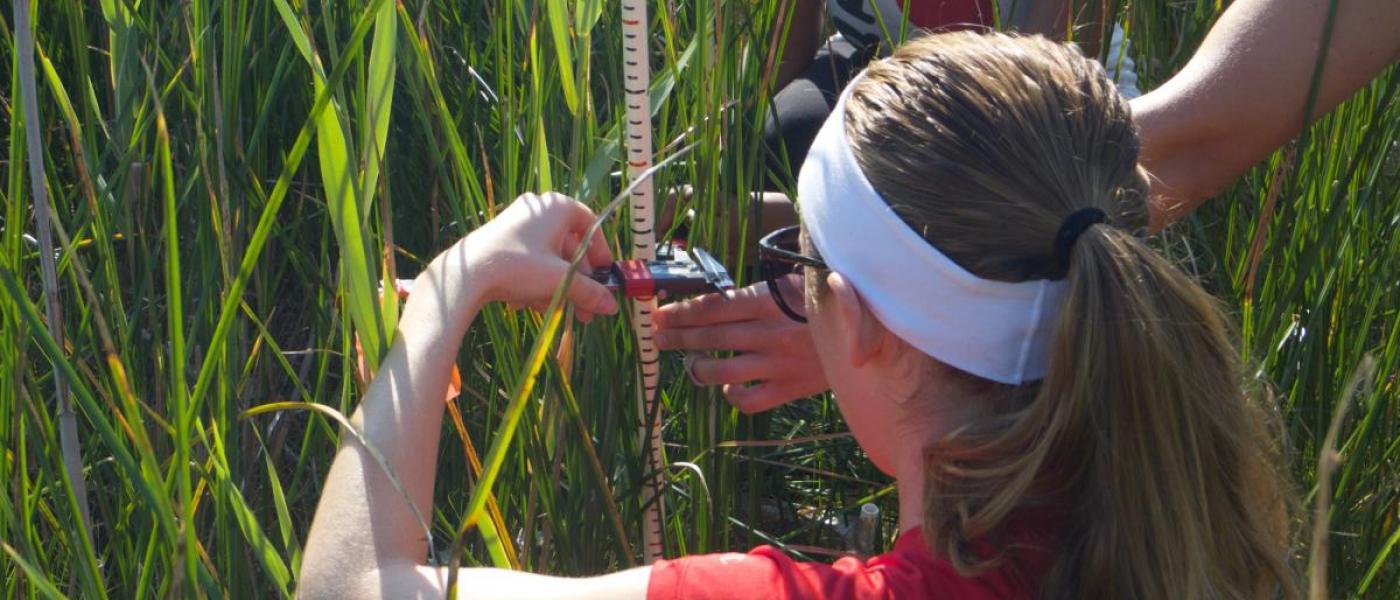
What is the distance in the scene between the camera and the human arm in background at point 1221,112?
3.91 feet

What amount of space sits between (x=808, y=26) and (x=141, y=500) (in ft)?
5.16

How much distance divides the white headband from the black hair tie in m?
0.02

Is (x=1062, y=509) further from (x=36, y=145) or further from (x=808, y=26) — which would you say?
(x=808, y=26)

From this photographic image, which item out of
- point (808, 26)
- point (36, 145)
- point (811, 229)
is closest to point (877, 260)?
point (811, 229)

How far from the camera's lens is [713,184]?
1.20m

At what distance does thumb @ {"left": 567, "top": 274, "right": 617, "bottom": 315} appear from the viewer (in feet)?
3.26

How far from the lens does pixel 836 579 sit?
903mm

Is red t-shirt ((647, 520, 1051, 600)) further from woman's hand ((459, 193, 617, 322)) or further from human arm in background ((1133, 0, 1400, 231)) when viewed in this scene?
human arm in background ((1133, 0, 1400, 231))

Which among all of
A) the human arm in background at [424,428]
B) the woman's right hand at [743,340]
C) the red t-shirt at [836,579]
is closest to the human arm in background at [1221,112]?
the woman's right hand at [743,340]

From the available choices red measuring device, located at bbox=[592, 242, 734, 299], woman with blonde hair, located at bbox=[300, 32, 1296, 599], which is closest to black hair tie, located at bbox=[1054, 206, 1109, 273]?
woman with blonde hair, located at bbox=[300, 32, 1296, 599]

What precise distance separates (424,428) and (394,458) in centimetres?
3

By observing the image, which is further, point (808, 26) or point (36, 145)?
point (808, 26)

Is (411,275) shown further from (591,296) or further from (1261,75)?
(1261,75)

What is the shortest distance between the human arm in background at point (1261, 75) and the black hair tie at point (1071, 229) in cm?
35
